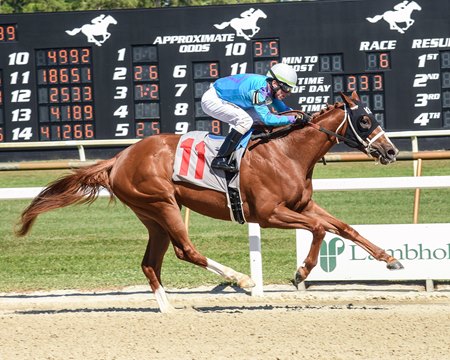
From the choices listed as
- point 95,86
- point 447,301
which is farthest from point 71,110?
point 447,301

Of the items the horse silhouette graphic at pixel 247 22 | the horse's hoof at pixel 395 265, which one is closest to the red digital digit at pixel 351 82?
the horse silhouette graphic at pixel 247 22

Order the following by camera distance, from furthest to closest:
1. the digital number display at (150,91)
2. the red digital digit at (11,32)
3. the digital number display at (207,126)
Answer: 1. the red digital digit at (11,32)
2. the digital number display at (150,91)
3. the digital number display at (207,126)

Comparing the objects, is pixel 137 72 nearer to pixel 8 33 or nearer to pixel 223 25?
pixel 223 25

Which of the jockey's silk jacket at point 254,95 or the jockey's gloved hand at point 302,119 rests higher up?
the jockey's silk jacket at point 254,95

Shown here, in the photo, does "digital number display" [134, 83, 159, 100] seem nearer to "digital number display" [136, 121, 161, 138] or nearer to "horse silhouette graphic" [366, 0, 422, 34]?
"digital number display" [136, 121, 161, 138]

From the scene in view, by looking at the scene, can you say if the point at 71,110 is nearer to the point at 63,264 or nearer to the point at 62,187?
the point at 63,264

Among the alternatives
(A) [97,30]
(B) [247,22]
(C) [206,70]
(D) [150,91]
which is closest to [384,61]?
(B) [247,22]

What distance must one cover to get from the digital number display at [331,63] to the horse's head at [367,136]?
792 cm

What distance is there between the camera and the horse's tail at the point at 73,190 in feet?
23.6

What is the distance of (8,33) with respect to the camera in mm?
15172

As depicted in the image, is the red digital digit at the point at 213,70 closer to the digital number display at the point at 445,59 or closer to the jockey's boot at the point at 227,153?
the digital number display at the point at 445,59

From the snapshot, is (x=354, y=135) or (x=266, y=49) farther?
(x=266, y=49)

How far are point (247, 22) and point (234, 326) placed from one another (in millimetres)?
9190

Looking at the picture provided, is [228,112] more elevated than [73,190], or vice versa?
[228,112]
